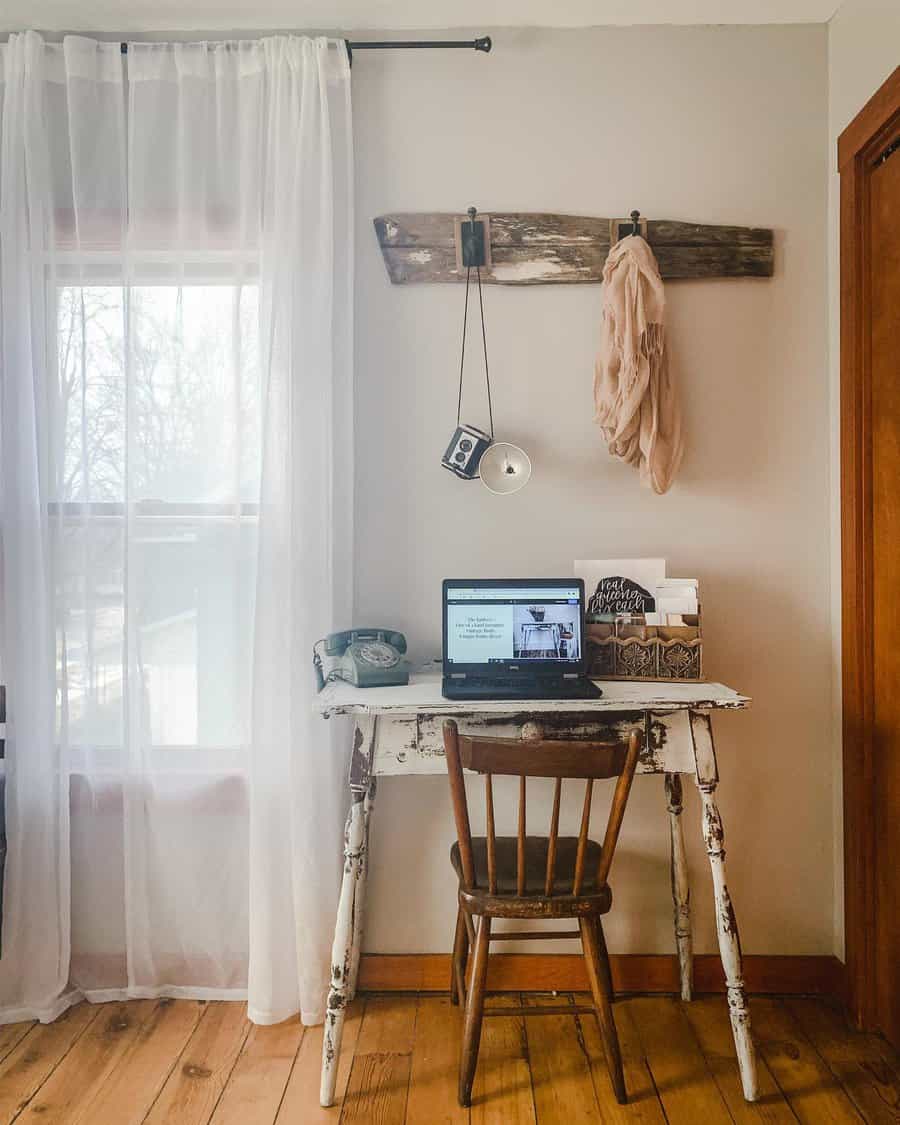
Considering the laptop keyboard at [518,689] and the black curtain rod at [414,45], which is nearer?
the laptop keyboard at [518,689]

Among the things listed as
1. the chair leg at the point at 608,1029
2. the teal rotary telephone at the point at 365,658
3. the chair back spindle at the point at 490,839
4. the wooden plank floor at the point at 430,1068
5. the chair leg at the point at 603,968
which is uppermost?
the teal rotary telephone at the point at 365,658

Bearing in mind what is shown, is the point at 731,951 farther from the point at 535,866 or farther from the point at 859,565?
the point at 859,565

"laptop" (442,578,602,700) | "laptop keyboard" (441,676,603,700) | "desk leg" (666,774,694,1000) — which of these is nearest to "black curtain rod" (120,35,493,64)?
"laptop" (442,578,602,700)

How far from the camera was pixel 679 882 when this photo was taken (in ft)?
7.09

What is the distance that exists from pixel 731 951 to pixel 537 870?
0.45 meters

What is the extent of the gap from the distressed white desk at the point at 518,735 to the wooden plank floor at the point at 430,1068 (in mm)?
116

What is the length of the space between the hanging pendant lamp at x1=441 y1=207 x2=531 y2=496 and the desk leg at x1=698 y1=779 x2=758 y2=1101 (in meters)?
0.90

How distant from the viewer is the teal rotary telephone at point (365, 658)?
196 cm

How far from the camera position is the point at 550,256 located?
88.2 inches

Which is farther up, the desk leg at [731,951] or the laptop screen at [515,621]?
the laptop screen at [515,621]

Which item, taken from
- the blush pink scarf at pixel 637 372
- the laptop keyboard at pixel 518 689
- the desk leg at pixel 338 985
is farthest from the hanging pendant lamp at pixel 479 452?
the desk leg at pixel 338 985

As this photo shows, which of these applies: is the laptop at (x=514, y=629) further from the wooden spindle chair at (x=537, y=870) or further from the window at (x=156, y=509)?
the window at (x=156, y=509)

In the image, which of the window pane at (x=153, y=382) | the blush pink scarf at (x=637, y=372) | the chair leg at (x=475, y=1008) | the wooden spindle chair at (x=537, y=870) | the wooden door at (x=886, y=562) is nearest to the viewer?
the wooden spindle chair at (x=537, y=870)

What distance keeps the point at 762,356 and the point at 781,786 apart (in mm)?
1178
